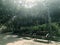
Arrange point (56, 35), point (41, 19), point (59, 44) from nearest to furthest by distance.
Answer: point (59, 44)
point (56, 35)
point (41, 19)

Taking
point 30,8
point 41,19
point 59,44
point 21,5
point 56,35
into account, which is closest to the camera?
point 59,44

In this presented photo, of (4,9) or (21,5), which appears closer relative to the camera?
(4,9)

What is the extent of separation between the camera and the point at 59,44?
11023 millimetres

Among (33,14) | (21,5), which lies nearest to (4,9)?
(21,5)

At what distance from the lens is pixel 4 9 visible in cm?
2038

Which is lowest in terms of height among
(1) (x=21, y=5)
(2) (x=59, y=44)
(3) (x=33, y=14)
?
(2) (x=59, y=44)

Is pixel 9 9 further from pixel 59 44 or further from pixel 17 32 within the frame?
pixel 59 44

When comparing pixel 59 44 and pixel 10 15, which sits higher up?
pixel 10 15

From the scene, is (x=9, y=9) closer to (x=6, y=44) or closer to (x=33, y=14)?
(x=33, y=14)

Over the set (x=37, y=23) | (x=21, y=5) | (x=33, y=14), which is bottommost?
(x=37, y=23)

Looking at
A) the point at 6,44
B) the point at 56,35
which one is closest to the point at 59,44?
the point at 56,35

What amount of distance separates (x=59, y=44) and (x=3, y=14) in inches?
470

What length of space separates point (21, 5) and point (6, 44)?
1098cm

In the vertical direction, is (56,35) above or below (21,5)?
below
